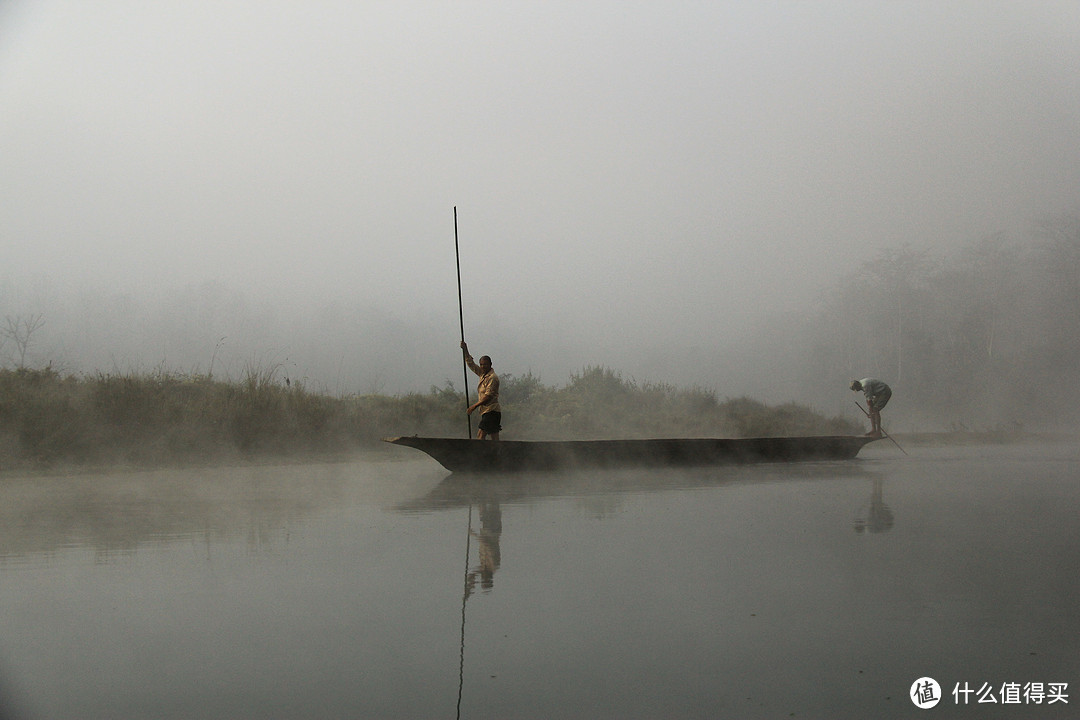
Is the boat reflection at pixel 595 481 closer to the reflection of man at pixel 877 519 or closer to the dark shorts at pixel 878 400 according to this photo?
the reflection of man at pixel 877 519

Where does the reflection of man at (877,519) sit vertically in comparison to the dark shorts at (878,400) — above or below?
below

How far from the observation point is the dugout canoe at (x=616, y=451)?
10383 millimetres

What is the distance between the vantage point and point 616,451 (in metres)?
11.9

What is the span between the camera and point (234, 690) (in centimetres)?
275

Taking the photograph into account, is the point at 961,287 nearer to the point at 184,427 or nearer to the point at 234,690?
the point at 184,427

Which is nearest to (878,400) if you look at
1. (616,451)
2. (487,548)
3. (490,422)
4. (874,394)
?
(874,394)

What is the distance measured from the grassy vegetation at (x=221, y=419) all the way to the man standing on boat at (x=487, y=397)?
362 cm

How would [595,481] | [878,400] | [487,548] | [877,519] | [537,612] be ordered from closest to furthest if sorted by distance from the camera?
1. [537,612]
2. [487,548]
3. [877,519]
4. [595,481]
5. [878,400]

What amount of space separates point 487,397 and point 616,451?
2057mm

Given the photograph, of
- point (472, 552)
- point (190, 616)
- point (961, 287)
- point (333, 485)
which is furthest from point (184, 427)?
point (961, 287)

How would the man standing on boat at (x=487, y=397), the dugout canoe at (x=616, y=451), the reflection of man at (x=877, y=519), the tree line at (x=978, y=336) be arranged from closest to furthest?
the reflection of man at (x=877, y=519), the dugout canoe at (x=616, y=451), the man standing on boat at (x=487, y=397), the tree line at (x=978, y=336)

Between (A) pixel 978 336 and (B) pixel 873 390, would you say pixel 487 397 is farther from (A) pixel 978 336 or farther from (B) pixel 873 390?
(A) pixel 978 336

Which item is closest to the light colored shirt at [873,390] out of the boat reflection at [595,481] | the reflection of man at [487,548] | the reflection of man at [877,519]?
the boat reflection at [595,481]

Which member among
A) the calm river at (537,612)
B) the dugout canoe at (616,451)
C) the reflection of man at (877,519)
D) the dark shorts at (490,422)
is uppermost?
the dark shorts at (490,422)
